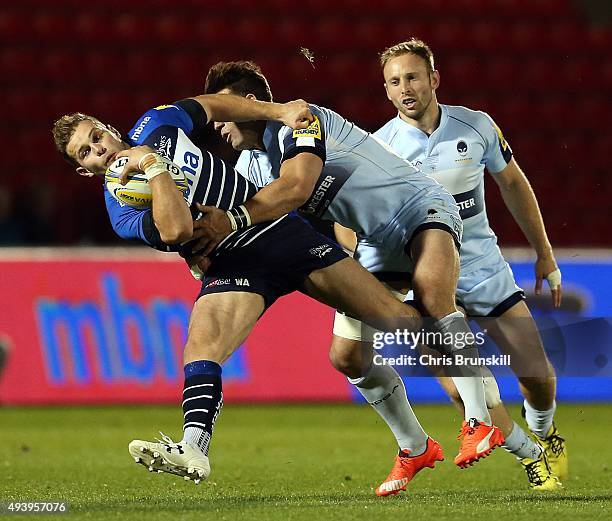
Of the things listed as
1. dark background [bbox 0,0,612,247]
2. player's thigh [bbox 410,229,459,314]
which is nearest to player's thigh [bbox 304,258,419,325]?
player's thigh [bbox 410,229,459,314]

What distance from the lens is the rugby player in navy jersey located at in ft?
16.6

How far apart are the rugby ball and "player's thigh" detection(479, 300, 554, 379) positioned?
195 cm

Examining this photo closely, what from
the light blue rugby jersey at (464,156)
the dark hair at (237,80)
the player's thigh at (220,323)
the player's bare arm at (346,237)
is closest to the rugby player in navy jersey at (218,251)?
the player's thigh at (220,323)

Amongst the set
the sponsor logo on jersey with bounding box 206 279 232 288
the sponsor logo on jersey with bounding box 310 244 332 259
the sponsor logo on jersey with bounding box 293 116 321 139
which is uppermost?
the sponsor logo on jersey with bounding box 293 116 321 139

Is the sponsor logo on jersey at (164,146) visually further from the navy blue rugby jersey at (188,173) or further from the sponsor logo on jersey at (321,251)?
the sponsor logo on jersey at (321,251)

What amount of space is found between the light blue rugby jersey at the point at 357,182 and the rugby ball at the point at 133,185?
0.59 meters

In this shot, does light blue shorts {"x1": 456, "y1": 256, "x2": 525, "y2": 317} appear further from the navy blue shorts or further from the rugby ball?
the rugby ball

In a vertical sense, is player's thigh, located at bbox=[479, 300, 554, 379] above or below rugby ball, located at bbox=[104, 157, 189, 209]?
below

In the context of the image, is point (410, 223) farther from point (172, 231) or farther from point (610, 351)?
point (610, 351)

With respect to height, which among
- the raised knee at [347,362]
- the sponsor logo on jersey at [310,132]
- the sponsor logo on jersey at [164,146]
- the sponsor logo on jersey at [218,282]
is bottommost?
the raised knee at [347,362]

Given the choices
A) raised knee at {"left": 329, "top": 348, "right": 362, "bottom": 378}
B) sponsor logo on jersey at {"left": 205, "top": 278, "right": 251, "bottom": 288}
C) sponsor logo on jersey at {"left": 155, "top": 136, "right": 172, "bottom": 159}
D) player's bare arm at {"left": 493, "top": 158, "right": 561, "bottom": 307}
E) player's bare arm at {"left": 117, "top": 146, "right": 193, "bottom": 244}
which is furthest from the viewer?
player's bare arm at {"left": 493, "top": 158, "right": 561, "bottom": 307}

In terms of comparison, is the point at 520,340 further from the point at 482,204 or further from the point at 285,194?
the point at 285,194

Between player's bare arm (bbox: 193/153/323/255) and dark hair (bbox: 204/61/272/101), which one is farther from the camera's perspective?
dark hair (bbox: 204/61/272/101)

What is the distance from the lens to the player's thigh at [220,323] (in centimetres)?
511
